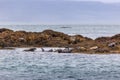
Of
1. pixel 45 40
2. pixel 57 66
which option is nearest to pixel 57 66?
pixel 57 66

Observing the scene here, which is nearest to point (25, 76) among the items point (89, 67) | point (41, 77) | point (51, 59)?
point (41, 77)

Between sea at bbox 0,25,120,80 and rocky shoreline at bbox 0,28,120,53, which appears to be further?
rocky shoreline at bbox 0,28,120,53

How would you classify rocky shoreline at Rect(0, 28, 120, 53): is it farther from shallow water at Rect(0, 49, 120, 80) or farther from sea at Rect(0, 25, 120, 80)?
shallow water at Rect(0, 49, 120, 80)

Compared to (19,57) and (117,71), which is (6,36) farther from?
(117,71)

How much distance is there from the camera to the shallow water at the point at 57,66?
4656 centimetres

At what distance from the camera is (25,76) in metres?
46.3

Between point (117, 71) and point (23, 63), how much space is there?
14.4 meters

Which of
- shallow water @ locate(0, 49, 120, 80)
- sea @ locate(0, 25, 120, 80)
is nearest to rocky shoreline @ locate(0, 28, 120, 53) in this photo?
sea @ locate(0, 25, 120, 80)

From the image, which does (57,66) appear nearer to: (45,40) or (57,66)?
(57,66)

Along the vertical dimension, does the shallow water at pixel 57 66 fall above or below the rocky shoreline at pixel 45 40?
below

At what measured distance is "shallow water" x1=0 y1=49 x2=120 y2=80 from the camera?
153ft

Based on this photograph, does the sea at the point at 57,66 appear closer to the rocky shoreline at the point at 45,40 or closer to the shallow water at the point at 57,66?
the shallow water at the point at 57,66

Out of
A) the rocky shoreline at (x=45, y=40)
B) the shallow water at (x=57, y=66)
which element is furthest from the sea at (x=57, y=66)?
the rocky shoreline at (x=45, y=40)

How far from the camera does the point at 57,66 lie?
184 ft
